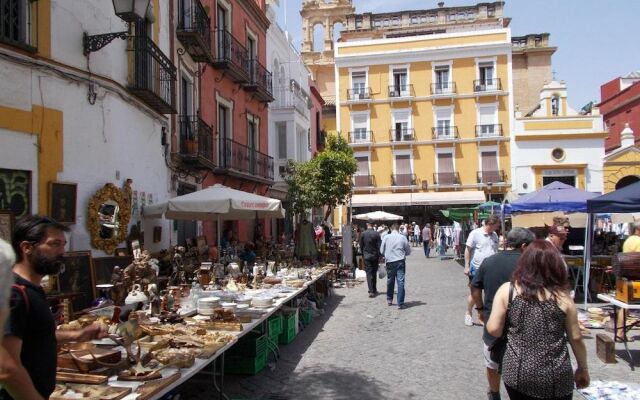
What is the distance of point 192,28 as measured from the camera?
1226 cm

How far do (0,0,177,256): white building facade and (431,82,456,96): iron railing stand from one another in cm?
3104

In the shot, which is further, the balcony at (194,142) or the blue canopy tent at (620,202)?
the balcony at (194,142)

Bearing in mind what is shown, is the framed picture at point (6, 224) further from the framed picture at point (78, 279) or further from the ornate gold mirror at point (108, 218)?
the ornate gold mirror at point (108, 218)

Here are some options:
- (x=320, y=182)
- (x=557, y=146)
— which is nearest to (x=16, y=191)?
(x=320, y=182)

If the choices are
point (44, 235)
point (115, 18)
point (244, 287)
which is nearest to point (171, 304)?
point (244, 287)

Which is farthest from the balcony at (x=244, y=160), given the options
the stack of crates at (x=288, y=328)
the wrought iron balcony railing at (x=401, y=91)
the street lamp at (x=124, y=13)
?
the wrought iron balcony railing at (x=401, y=91)

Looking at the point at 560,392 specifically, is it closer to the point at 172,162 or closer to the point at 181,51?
the point at 172,162

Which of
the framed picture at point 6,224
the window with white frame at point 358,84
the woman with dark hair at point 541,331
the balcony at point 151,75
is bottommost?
the woman with dark hair at point 541,331

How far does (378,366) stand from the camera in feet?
21.6

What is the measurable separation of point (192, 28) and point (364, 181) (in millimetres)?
28010

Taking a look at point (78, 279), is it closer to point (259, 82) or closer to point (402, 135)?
point (259, 82)

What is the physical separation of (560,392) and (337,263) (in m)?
14.3

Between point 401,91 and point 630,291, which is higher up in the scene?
point 401,91

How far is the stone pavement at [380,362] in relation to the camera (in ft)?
18.7
